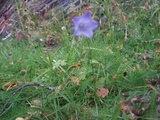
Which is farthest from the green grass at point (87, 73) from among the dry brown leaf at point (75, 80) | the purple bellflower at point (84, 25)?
the purple bellflower at point (84, 25)

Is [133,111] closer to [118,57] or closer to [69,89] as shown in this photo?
[69,89]

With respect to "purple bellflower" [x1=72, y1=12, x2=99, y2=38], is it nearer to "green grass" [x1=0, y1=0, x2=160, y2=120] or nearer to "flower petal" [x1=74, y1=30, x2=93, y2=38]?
"flower petal" [x1=74, y1=30, x2=93, y2=38]

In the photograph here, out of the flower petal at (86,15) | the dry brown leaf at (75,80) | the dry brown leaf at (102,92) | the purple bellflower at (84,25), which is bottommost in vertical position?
the dry brown leaf at (102,92)

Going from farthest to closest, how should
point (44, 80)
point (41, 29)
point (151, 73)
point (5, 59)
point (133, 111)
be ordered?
point (41, 29) < point (5, 59) < point (44, 80) < point (151, 73) < point (133, 111)

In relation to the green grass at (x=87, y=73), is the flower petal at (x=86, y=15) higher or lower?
higher

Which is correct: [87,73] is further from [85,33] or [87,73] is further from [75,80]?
[85,33]

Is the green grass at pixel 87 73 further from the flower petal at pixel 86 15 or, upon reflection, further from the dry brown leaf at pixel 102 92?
the flower petal at pixel 86 15

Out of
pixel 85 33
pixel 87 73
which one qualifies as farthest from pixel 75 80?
pixel 85 33

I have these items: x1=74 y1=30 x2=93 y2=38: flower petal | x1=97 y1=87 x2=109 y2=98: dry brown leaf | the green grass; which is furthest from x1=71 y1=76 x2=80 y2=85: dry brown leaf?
x1=74 y1=30 x2=93 y2=38: flower petal

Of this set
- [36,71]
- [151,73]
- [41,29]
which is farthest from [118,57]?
[41,29]
